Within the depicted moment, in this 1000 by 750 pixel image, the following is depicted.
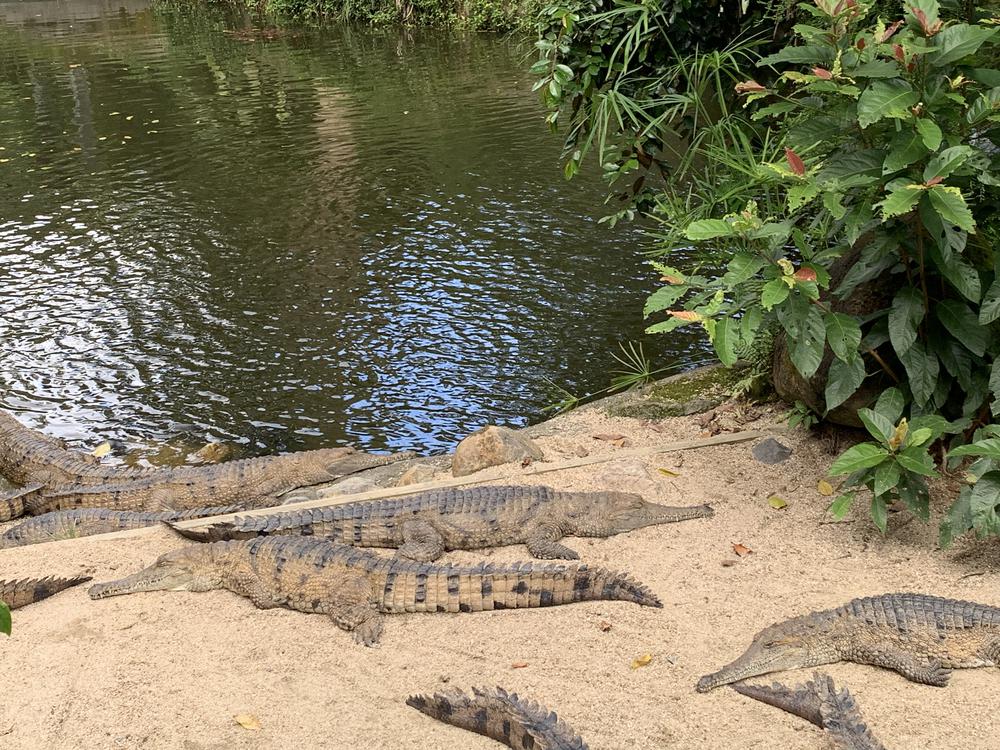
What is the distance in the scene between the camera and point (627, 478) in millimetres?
4992

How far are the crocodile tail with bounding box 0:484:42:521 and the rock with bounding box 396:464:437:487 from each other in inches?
98.2

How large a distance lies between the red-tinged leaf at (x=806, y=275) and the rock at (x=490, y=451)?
219 cm

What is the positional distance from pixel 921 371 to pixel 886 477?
2.00ft

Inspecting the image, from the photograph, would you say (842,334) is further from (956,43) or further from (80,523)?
(80,523)

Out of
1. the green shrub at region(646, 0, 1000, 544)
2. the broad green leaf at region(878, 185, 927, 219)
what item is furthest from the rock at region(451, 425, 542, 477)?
the broad green leaf at region(878, 185, 927, 219)

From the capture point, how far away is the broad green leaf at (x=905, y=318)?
4.05 meters

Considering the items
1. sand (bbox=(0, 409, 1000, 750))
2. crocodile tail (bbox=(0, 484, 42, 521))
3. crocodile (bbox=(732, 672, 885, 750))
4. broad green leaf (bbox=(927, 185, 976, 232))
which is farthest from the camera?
crocodile tail (bbox=(0, 484, 42, 521))

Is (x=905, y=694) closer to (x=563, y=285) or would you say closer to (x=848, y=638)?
(x=848, y=638)

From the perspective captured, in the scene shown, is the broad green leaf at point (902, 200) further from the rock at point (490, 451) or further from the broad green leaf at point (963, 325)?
the rock at point (490, 451)

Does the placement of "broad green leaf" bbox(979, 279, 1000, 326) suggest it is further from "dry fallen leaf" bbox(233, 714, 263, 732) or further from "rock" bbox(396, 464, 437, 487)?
"dry fallen leaf" bbox(233, 714, 263, 732)

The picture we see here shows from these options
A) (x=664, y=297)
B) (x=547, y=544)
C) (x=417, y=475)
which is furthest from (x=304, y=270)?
(x=664, y=297)

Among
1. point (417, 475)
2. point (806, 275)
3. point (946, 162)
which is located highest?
point (946, 162)

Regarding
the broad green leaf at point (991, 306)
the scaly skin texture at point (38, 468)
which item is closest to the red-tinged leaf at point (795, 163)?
the broad green leaf at point (991, 306)

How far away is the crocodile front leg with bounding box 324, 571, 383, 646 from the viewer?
388 cm
